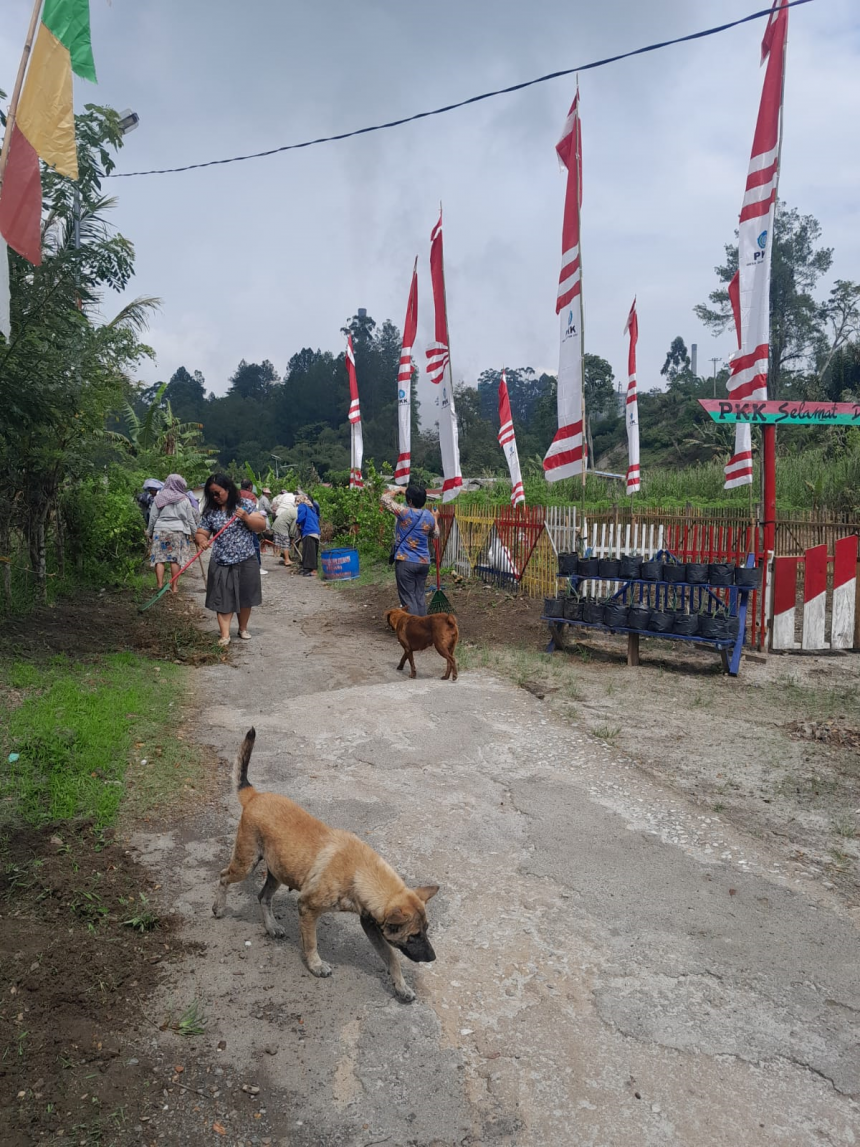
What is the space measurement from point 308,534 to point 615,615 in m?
9.33

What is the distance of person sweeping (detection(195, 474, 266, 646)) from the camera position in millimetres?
9125

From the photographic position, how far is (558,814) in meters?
5.26

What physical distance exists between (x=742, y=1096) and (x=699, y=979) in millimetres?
691

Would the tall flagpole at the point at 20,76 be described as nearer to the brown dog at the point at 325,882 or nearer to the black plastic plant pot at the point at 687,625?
the brown dog at the point at 325,882

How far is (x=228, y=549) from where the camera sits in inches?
365

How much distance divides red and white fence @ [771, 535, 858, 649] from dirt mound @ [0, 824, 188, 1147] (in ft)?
27.5

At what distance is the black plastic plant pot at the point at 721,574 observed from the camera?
9031 millimetres

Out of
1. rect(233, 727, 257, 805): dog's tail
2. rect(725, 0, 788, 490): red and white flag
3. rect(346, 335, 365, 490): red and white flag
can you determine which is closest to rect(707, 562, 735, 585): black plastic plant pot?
rect(725, 0, 788, 490): red and white flag

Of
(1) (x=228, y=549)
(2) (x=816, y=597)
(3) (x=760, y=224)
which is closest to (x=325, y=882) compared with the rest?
(1) (x=228, y=549)

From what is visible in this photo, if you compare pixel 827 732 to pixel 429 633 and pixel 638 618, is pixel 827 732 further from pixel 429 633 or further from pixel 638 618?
pixel 429 633

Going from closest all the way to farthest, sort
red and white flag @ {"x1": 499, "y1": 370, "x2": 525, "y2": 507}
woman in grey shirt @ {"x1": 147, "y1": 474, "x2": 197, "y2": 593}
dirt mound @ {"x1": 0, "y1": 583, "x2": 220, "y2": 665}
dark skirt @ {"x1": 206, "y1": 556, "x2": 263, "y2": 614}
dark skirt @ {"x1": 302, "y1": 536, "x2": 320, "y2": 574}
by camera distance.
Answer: dirt mound @ {"x1": 0, "y1": 583, "x2": 220, "y2": 665} < dark skirt @ {"x1": 206, "y1": 556, "x2": 263, "y2": 614} < woman in grey shirt @ {"x1": 147, "y1": 474, "x2": 197, "y2": 593} < red and white flag @ {"x1": 499, "y1": 370, "x2": 525, "y2": 507} < dark skirt @ {"x1": 302, "y1": 536, "x2": 320, "y2": 574}

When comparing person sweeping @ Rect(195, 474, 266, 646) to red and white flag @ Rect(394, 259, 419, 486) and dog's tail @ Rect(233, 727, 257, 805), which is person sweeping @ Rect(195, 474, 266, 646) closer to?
dog's tail @ Rect(233, 727, 257, 805)

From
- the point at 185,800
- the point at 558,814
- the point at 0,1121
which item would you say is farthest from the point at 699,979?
the point at 185,800

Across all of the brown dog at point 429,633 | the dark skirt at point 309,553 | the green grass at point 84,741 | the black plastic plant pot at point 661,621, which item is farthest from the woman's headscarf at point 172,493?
the black plastic plant pot at point 661,621
